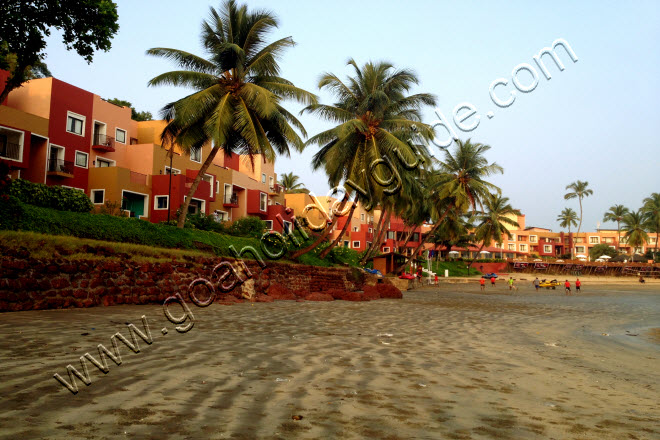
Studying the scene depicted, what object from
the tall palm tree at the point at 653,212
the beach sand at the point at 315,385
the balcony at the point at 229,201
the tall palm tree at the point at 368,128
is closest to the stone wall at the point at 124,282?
the beach sand at the point at 315,385

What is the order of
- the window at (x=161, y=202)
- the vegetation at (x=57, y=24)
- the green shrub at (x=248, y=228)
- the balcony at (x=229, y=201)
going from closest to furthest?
the vegetation at (x=57, y=24), the green shrub at (x=248, y=228), the window at (x=161, y=202), the balcony at (x=229, y=201)

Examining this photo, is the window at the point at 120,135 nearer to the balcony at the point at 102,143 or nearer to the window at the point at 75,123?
the balcony at the point at 102,143

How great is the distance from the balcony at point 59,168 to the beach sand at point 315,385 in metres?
21.3

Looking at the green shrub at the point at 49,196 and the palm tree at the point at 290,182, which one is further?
the palm tree at the point at 290,182

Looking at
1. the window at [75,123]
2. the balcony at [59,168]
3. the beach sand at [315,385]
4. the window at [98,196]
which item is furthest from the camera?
the window at [98,196]

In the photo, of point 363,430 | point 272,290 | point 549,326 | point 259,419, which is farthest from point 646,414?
point 272,290

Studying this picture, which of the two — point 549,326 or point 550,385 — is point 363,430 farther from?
point 549,326

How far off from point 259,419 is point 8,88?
2008 centimetres

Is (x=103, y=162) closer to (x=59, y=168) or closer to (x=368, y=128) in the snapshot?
(x=59, y=168)

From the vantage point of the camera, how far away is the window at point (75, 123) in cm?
2966

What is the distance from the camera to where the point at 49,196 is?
21.2 metres

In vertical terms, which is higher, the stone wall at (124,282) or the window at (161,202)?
the window at (161,202)

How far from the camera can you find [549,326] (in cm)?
1418

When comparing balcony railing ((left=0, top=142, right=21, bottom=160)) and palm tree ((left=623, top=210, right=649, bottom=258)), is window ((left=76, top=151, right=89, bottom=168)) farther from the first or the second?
palm tree ((left=623, top=210, right=649, bottom=258))
